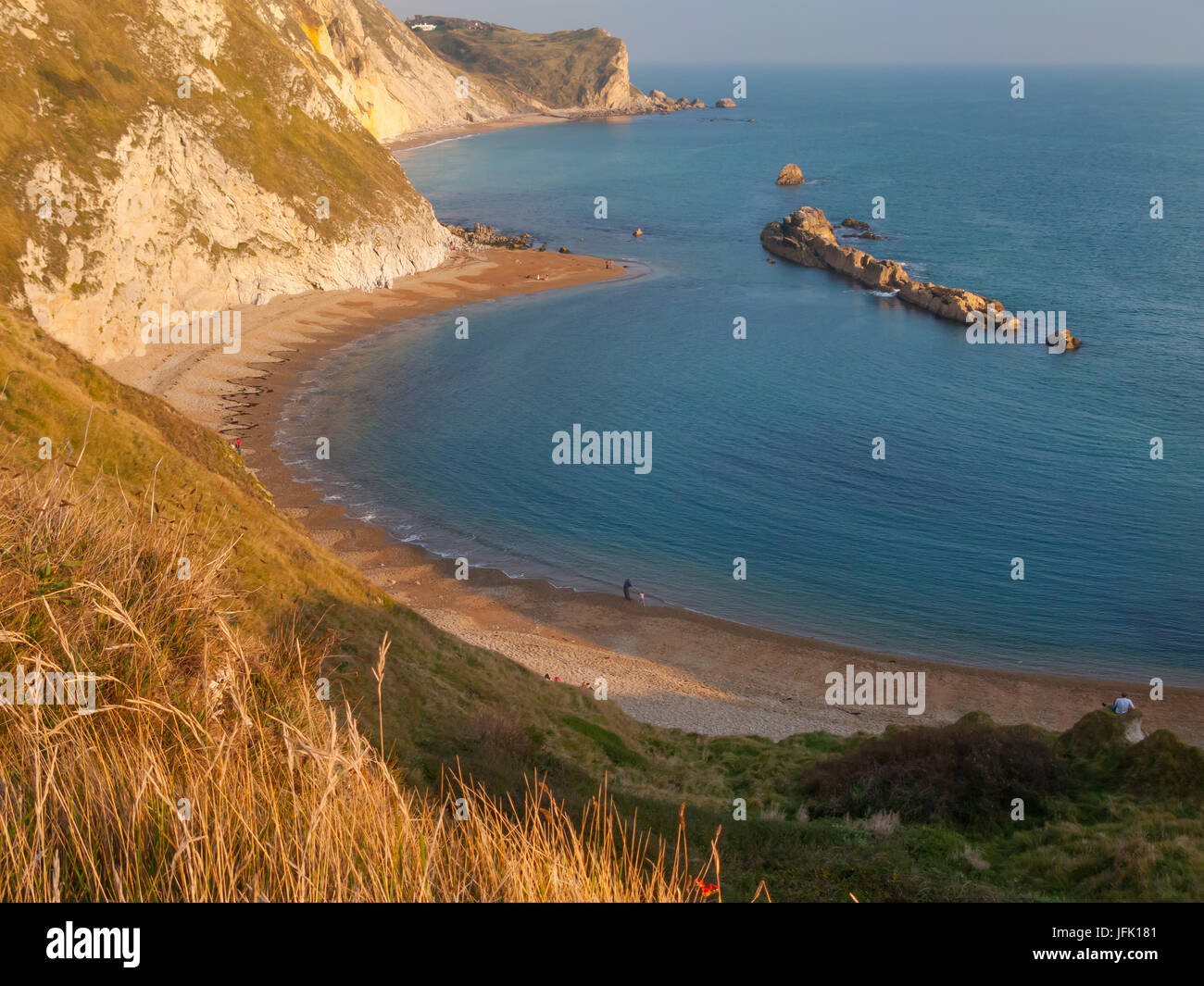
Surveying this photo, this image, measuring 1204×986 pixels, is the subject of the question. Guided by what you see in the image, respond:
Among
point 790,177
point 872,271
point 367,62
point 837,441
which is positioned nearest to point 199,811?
point 837,441

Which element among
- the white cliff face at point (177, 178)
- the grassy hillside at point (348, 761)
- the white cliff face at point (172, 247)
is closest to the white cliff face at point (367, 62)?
the white cliff face at point (177, 178)

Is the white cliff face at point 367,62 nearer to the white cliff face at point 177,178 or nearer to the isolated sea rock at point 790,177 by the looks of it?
the white cliff face at point 177,178

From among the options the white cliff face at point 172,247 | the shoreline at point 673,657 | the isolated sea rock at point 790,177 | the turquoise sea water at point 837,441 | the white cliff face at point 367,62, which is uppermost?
the white cliff face at point 367,62

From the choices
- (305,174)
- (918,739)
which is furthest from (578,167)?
(918,739)

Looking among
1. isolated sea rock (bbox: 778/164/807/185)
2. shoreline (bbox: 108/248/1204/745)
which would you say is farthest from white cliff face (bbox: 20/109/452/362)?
isolated sea rock (bbox: 778/164/807/185)

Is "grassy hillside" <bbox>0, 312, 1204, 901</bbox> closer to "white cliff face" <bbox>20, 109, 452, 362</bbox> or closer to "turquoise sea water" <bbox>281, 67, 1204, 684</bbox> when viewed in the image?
"turquoise sea water" <bbox>281, 67, 1204, 684</bbox>

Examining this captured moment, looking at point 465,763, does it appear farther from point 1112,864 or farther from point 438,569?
point 438,569
